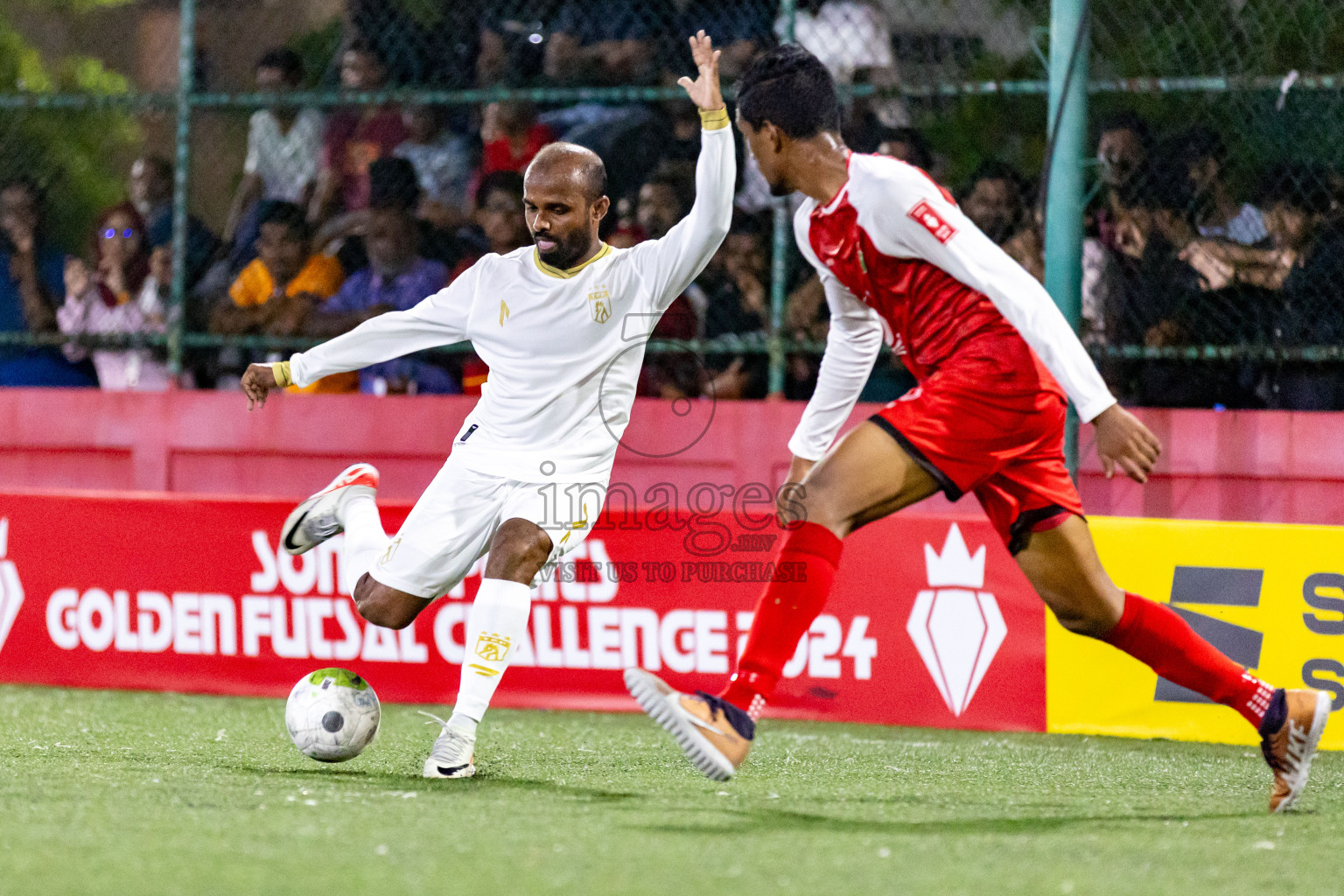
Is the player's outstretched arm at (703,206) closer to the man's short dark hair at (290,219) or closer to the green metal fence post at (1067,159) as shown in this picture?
the green metal fence post at (1067,159)

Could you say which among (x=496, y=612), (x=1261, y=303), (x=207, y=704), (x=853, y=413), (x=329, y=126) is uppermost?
(x=329, y=126)

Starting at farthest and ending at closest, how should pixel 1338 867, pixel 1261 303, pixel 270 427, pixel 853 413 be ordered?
pixel 270 427 < pixel 853 413 < pixel 1261 303 < pixel 1338 867

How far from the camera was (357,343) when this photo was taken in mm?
5473

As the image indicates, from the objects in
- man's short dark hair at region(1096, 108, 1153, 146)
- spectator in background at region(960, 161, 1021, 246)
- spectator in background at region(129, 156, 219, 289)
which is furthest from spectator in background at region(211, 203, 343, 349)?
man's short dark hair at region(1096, 108, 1153, 146)

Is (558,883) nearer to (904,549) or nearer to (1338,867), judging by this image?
(1338,867)

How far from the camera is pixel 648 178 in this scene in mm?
8055

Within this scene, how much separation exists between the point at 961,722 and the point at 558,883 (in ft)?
11.3

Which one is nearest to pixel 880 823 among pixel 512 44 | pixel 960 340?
pixel 960 340

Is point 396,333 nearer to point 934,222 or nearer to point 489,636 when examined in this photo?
point 489,636

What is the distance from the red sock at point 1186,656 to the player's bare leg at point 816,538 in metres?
0.78

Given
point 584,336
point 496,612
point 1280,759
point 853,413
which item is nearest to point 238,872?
point 496,612

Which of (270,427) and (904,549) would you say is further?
(270,427)

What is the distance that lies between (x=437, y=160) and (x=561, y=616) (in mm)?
2763

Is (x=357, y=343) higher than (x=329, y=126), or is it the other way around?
(x=329, y=126)
